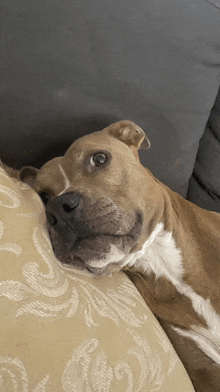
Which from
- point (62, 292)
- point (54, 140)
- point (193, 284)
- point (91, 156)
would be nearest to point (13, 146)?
point (54, 140)

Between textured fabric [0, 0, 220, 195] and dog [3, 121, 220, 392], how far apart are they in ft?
0.45

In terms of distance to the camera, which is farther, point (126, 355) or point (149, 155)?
point (149, 155)

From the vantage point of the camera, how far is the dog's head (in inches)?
56.0

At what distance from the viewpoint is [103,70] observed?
1.85 m

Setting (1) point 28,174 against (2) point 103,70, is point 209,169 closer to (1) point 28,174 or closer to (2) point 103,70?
(2) point 103,70

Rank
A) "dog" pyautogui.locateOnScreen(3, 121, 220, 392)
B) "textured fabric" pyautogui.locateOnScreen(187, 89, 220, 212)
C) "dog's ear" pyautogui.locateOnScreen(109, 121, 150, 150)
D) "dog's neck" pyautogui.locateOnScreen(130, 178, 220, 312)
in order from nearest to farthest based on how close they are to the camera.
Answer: "dog" pyautogui.locateOnScreen(3, 121, 220, 392) < "dog's neck" pyautogui.locateOnScreen(130, 178, 220, 312) < "dog's ear" pyautogui.locateOnScreen(109, 121, 150, 150) < "textured fabric" pyautogui.locateOnScreen(187, 89, 220, 212)

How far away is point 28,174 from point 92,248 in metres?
0.77

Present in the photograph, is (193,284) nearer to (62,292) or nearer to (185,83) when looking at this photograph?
(62,292)

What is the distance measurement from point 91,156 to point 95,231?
53 centimetres

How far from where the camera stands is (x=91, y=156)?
5.88ft

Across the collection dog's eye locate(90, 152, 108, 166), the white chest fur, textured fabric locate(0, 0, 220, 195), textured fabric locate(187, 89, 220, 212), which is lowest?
the white chest fur

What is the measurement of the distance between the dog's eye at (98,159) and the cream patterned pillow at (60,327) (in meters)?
0.48

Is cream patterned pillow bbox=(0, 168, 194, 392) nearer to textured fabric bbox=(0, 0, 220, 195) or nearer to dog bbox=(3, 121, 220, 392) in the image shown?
dog bbox=(3, 121, 220, 392)

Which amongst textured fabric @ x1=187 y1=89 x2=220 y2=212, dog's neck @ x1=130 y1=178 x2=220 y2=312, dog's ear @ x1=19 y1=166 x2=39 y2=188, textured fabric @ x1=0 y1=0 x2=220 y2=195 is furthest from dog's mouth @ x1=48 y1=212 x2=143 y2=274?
textured fabric @ x1=187 y1=89 x2=220 y2=212
